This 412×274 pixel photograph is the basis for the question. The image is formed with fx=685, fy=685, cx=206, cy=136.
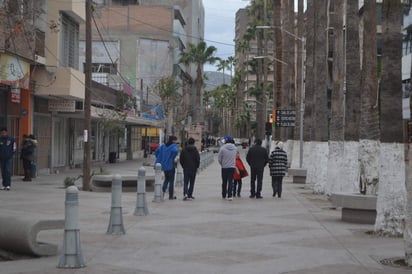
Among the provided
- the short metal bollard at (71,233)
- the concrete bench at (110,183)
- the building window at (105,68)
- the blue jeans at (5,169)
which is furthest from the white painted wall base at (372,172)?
the building window at (105,68)

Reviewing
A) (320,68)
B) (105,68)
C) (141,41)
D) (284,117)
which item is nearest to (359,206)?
(320,68)

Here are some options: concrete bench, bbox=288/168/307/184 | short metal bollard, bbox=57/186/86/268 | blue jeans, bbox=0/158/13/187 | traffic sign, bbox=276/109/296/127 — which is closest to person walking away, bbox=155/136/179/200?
blue jeans, bbox=0/158/13/187

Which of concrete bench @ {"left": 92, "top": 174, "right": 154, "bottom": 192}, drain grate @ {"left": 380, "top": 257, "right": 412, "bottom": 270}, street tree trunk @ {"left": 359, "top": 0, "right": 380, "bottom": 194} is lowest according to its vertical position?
drain grate @ {"left": 380, "top": 257, "right": 412, "bottom": 270}

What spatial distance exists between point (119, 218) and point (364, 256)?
4308 millimetres

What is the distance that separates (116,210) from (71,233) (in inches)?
124

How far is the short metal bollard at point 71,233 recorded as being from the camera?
8.74 metres

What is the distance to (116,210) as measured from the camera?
11.9m

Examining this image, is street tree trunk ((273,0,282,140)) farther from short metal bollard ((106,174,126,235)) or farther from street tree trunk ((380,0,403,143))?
short metal bollard ((106,174,126,235))

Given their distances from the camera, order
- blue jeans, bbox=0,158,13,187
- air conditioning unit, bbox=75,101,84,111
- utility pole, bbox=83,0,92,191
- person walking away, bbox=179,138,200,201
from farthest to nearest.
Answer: air conditioning unit, bbox=75,101,84,111 → utility pole, bbox=83,0,92,191 → blue jeans, bbox=0,158,13,187 → person walking away, bbox=179,138,200,201

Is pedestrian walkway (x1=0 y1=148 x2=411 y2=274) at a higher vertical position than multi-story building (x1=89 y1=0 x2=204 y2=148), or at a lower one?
lower

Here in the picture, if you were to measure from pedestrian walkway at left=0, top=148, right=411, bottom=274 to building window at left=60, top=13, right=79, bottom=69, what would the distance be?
1192cm

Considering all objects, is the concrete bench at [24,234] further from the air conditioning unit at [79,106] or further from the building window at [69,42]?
the air conditioning unit at [79,106]

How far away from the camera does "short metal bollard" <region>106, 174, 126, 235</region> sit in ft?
38.4

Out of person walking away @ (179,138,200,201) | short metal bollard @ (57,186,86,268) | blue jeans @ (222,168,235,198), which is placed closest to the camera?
short metal bollard @ (57,186,86,268)
